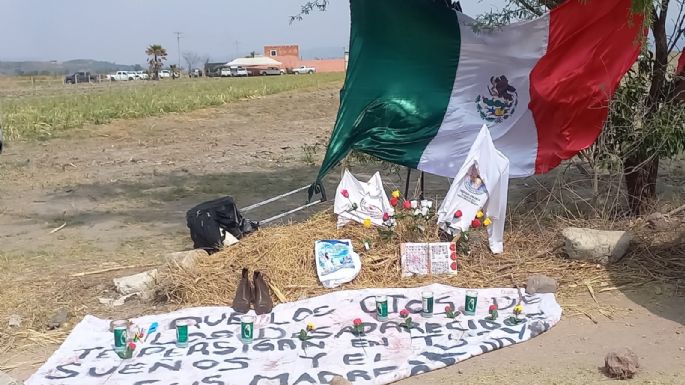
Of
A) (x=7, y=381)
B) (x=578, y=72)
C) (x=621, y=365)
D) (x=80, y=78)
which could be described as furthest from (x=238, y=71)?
(x=621, y=365)

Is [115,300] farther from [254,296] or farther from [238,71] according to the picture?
[238,71]

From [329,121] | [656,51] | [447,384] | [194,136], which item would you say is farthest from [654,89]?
[329,121]

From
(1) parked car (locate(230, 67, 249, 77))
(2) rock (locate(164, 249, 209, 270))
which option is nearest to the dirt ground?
(2) rock (locate(164, 249, 209, 270))

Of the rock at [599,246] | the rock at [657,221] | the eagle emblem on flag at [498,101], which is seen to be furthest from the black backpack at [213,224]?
the rock at [657,221]

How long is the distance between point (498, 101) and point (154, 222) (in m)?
4.22

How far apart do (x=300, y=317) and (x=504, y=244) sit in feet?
6.72

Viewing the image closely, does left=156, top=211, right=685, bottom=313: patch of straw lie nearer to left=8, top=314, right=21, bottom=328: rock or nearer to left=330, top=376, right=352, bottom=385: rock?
left=8, top=314, right=21, bottom=328: rock

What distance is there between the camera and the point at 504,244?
19.5 ft

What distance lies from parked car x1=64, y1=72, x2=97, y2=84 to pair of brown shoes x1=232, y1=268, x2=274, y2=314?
63425 mm

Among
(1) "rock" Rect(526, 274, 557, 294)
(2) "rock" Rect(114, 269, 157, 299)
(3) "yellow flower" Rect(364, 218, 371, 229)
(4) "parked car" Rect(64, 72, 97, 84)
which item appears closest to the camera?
(1) "rock" Rect(526, 274, 557, 294)

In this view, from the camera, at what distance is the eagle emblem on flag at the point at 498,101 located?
249 inches

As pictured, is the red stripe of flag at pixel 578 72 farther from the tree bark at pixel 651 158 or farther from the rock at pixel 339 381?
the rock at pixel 339 381

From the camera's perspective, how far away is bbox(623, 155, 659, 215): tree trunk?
21.1 ft

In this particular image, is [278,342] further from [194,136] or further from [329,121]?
[329,121]
